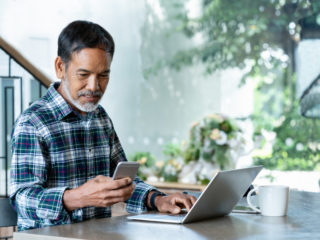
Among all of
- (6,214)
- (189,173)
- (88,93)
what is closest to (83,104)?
(88,93)

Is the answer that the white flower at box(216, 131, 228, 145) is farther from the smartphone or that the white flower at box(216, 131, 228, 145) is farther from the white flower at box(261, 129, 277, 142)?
the smartphone

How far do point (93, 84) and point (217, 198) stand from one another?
19.8 inches

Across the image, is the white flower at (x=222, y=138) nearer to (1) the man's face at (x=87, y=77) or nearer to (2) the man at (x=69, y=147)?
(2) the man at (x=69, y=147)

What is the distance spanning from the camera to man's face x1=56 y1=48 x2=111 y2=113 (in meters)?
1.71

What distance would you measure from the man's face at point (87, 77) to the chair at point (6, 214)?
351 millimetres

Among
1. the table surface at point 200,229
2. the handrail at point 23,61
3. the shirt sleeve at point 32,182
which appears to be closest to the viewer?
the table surface at point 200,229

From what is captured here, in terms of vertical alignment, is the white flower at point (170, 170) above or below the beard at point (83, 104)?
below

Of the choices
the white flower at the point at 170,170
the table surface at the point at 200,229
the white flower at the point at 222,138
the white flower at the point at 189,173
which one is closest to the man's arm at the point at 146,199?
the table surface at the point at 200,229

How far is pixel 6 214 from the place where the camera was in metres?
1.66

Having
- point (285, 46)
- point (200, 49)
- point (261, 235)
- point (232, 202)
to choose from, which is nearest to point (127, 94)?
point (200, 49)

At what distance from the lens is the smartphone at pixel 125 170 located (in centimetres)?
143

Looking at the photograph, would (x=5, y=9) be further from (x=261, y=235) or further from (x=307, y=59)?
(x=261, y=235)

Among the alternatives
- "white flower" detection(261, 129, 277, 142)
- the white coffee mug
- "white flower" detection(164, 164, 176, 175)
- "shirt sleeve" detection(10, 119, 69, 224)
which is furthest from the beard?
"white flower" detection(261, 129, 277, 142)

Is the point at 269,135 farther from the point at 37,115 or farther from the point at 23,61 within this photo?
the point at 37,115
